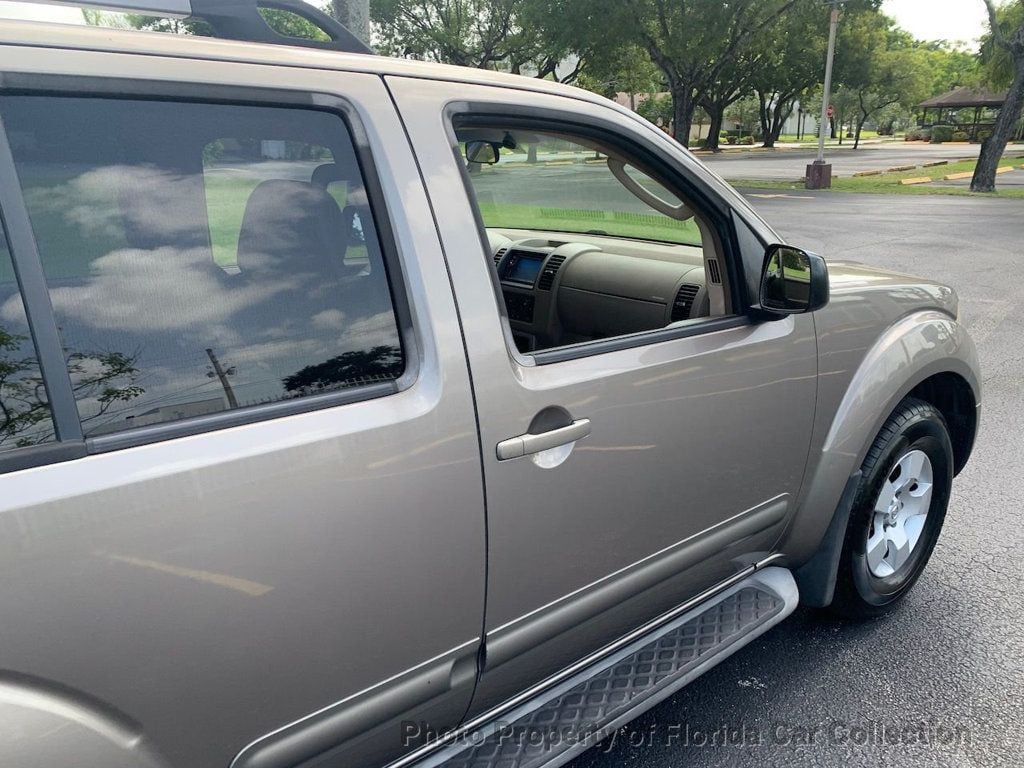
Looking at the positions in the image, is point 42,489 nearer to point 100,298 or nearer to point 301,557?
point 100,298

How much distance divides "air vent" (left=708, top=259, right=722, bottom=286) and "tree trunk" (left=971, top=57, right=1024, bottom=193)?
20505mm

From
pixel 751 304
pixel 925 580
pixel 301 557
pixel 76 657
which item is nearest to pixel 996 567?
pixel 925 580

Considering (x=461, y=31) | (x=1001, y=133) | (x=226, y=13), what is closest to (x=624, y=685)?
(x=226, y=13)

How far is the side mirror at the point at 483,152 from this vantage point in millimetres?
2222

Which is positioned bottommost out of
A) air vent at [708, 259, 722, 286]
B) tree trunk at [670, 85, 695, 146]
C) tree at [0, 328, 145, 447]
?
air vent at [708, 259, 722, 286]

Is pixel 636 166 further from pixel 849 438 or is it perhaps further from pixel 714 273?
pixel 849 438

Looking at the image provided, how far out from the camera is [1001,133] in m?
19.5

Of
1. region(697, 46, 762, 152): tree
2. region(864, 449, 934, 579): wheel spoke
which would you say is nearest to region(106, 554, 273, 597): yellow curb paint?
region(864, 449, 934, 579): wheel spoke

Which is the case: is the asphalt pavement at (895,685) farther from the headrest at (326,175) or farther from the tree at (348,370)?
the headrest at (326,175)

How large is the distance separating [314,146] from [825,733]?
2229 mm

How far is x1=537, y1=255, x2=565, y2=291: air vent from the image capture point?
3457mm

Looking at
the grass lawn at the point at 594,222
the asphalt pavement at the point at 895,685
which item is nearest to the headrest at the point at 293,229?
the grass lawn at the point at 594,222

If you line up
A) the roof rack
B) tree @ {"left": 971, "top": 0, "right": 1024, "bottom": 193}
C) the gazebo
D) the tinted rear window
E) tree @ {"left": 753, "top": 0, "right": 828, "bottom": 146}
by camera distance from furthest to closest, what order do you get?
the gazebo < tree @ {"left": 753, "top": 0, "right": 828, "bottom": 146} < tree @ {"left": 971, "top": 0, "right": 1024, "bottom": 193} < the roof rack < the tinted rear window

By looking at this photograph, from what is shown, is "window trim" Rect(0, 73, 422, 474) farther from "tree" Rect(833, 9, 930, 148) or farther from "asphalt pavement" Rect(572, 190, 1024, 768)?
"tree" Rect(833, 9, 930, 148)
